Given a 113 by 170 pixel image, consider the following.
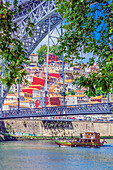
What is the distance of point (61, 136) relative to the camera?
72.2 metres

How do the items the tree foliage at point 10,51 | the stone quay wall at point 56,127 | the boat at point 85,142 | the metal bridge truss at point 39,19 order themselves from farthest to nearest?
the stone quay wall at point 56,127 → the boat at point 85,142 → the metal bridge truss at point 39,19 → the tree foliage at point 10,51

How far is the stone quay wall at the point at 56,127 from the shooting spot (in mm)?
71812

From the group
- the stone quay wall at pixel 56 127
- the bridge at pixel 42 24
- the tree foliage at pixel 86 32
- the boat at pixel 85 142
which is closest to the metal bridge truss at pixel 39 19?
the bridge at pixel 42 24

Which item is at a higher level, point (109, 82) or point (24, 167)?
point (109, 82)

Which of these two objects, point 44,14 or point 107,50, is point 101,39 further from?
point 44,14

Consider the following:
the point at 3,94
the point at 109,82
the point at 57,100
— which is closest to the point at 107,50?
the point at 109,82

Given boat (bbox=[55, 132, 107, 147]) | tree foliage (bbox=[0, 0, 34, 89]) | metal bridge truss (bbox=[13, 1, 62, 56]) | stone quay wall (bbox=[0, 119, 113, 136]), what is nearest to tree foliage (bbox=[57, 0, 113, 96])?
tree foliage (bbox=[0, 0, 34, 89])

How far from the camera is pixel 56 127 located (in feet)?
239

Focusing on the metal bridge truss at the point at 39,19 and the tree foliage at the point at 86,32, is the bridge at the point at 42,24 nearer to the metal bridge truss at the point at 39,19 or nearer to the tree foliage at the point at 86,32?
the metal bridge truss at the point at 39,19

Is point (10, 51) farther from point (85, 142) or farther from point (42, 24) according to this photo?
point (85, 142)

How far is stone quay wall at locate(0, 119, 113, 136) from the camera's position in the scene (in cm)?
7181

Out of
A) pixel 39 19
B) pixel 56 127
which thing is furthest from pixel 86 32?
pixel 56 127

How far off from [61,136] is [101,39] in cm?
5814

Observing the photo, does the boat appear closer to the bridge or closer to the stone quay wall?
the bridge
